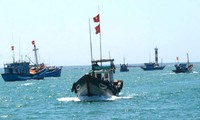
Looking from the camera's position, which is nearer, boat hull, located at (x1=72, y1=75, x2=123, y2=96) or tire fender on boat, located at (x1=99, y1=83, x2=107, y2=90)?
boat hull, located at (x1=72, y1=75, x2=123, y2=96)

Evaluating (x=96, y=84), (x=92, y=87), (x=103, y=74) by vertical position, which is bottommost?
(x=92, y=87)

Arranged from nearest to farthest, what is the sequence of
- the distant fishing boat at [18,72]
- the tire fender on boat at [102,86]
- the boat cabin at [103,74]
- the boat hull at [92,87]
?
the boat hull at [92,87] → the tire fender on boat at [102,86] → the boat cabin at [103,74] → the distant fishing boat at [18,72]

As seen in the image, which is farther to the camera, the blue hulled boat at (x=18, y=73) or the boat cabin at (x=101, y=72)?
the blue hulled boat at (x=18, y=73)

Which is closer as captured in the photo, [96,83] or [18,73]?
[96,83]

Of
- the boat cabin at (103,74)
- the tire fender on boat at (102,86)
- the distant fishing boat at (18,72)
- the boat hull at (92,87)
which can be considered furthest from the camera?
the distant fishing boat at (18,72)

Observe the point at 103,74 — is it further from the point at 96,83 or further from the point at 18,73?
the point at 18,73

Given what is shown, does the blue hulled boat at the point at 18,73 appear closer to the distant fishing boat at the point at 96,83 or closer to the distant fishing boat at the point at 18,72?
the distant fishing boat at the point at 18,72

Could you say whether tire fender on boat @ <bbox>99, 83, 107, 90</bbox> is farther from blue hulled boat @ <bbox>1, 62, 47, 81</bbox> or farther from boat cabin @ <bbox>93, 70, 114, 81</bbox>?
blue hulled boat @ <bbox>1, 62, 47, 81</bbox>

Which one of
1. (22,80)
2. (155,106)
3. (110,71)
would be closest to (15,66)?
(22,80)

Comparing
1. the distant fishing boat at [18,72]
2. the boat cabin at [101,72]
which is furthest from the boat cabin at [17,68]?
the boat cabin at [101,72]

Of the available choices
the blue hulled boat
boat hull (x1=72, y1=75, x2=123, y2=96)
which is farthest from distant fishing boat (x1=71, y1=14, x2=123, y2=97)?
the blue hulled boat

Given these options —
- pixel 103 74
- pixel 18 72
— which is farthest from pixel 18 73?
pixel 103 74

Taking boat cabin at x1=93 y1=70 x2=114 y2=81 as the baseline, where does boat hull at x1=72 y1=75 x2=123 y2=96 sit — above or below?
below

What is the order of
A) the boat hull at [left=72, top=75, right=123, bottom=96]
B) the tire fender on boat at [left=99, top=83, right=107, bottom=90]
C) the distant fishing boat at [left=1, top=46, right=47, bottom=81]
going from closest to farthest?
the boat hull at [left=72, top=75, right=123, bottom=96] < the tire fender on boat at [left=99, top=83, right=107, bottom=90] < the distant fishing boat at [left=1, top=46, right=47, bottom=81]
